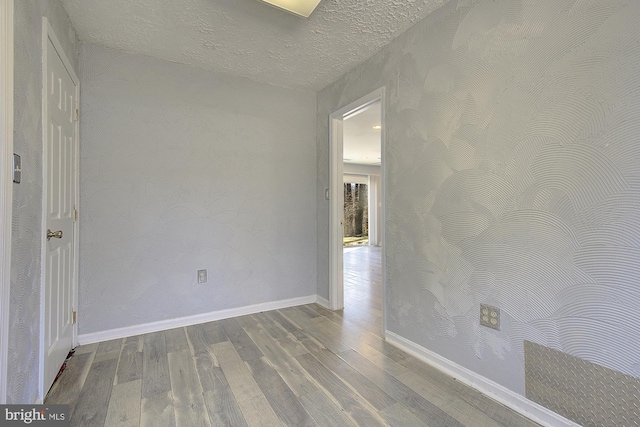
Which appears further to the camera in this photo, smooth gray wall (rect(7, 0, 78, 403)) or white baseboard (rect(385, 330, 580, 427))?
white baseboard (rect(385, 330, 580, 427))

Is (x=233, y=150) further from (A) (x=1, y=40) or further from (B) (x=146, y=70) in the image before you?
(A) (x=1, y=40)

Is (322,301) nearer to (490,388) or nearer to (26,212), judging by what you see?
(490,388)

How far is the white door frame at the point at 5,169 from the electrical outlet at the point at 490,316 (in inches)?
87.8

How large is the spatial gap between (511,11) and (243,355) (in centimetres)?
273

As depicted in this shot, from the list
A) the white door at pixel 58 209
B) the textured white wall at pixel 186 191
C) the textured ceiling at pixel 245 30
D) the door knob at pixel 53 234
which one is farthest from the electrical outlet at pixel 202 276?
the textured ceiling at pixel 245 30

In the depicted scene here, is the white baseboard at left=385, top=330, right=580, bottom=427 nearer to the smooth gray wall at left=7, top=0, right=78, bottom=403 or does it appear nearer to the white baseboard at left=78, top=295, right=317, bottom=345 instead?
the white baseboard at left=78, top=295, right=317, bottom=345

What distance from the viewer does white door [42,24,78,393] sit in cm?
159

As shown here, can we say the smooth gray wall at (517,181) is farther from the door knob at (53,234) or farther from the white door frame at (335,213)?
the door knob at (53,234)

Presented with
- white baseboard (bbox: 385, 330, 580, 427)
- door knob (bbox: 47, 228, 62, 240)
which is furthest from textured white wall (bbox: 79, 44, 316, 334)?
white baseboard (bbox: 385, 330, 580, 427)

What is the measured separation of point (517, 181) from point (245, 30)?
6.84 ft

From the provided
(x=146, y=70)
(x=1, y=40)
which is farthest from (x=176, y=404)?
(x=146, y=70)

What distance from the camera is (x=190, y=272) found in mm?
2639

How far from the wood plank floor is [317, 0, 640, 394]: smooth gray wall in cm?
33

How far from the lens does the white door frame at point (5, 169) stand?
3.42 feet
